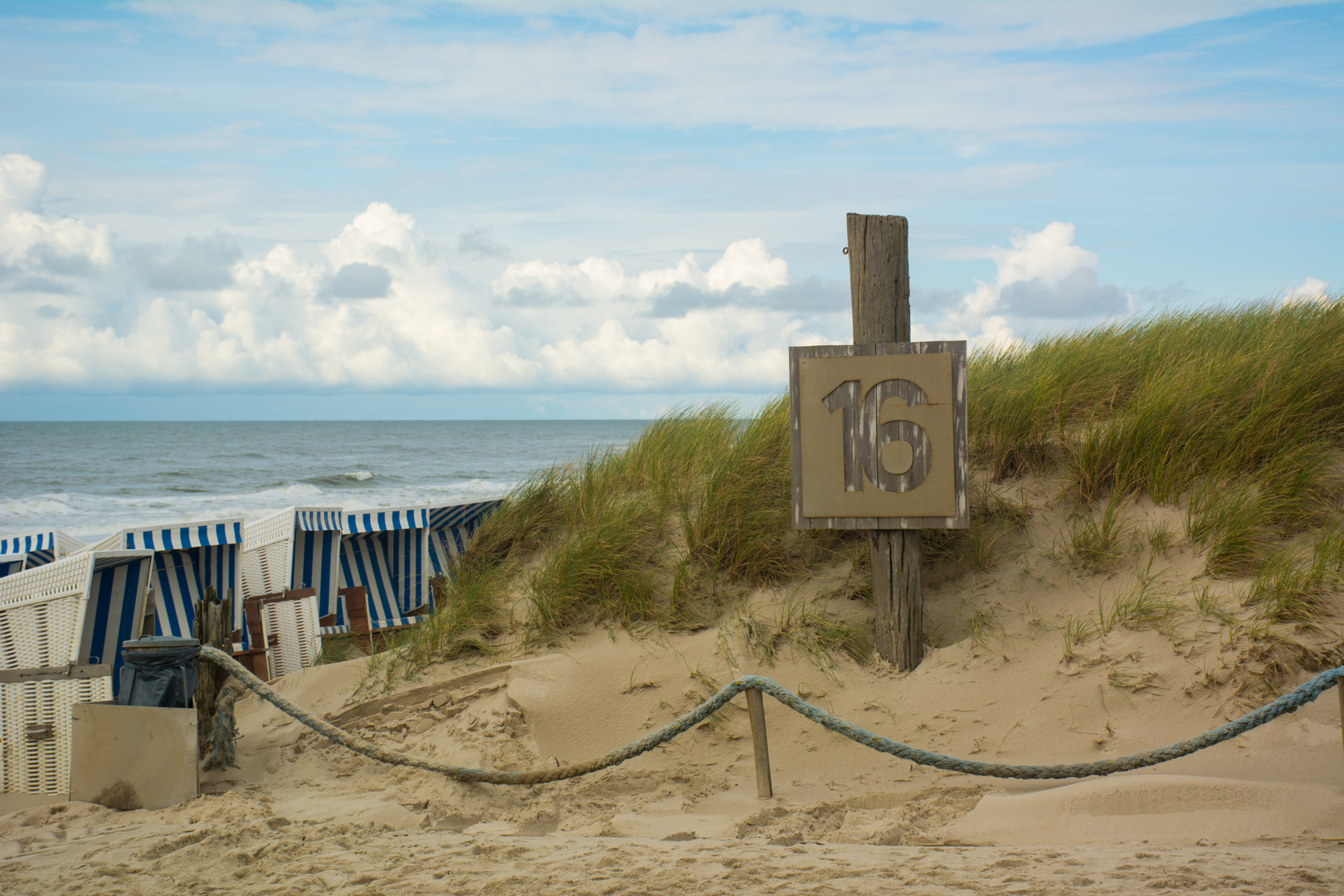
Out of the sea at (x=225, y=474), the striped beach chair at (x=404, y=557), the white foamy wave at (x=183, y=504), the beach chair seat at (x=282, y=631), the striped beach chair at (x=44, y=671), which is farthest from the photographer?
the sea at (x=225, y=474)

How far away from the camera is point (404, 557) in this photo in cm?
984

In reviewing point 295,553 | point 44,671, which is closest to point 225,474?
point 295,553

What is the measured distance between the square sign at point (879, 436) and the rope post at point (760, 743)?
147 centimetres

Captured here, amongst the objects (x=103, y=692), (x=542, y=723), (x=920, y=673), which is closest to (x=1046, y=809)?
(x=920, y=673)

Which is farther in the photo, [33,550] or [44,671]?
[33,550]

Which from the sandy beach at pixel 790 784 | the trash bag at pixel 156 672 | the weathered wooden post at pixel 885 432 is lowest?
the sandy beach at pixel 790 784

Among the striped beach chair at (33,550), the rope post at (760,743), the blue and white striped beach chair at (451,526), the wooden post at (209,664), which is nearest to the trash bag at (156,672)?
the wooden post at (209,664)

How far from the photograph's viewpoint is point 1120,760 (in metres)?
3.55

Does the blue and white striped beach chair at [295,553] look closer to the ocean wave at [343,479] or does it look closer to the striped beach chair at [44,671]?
the striped beach chair at [44,671]

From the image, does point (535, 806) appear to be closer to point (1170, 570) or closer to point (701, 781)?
point (701, 781)

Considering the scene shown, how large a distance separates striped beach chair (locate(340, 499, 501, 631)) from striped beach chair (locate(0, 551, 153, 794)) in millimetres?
4465

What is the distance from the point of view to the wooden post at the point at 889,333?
5156mm

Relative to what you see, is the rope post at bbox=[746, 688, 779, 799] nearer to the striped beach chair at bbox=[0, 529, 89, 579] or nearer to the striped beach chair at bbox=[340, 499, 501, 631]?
the striped beach chair at bbox=[340, 499, 501, 631]

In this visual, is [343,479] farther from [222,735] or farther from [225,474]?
[222,735]
